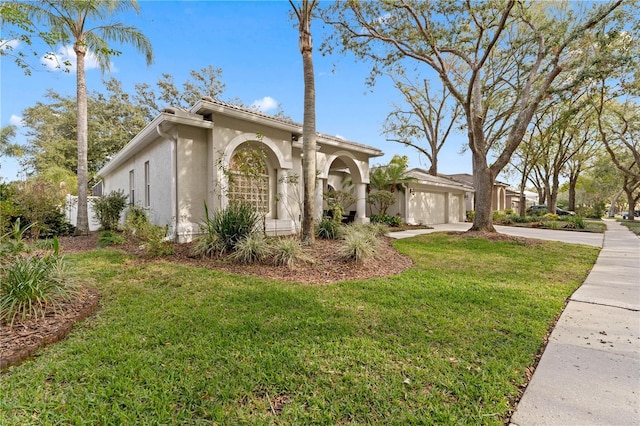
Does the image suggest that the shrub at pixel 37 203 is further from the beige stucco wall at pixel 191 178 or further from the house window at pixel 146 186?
the beige stucco wall at pixel 191 178

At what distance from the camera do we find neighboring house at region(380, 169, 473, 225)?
685 inches

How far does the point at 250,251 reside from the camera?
6.45 metres

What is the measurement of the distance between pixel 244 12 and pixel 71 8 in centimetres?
712

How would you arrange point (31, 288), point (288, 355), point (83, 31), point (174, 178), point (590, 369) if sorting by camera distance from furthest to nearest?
point (83, 31) → point (174, 178) → point (31, 288) → point (288, 355) → point (590, 369)

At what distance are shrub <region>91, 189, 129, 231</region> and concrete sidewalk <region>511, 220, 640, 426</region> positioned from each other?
14.8m

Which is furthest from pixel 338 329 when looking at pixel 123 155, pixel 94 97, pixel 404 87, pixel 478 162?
pixel 94 97

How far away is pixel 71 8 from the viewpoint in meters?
9.96

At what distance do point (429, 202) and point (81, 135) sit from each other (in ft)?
62.7

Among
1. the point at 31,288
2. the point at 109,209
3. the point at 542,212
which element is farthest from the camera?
the point at 542,212

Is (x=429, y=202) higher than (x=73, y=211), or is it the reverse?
(x=429, y=202)

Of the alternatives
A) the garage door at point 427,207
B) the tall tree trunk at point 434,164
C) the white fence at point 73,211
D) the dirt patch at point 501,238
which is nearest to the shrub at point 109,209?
the white fence at point 73,211

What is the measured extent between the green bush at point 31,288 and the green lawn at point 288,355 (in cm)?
58

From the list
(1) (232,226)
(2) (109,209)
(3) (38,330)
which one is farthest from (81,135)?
(3) (38,330)

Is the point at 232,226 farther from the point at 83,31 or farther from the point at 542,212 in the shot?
the point at 542,212
